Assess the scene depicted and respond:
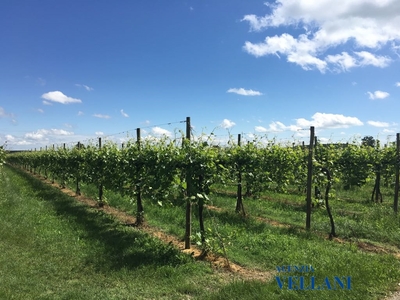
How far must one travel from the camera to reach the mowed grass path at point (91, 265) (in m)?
4.77

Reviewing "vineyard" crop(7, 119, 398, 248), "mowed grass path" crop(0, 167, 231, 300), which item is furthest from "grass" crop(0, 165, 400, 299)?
"vineyard" crop(7, 119, 398, 248)

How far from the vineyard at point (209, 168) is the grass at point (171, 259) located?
75 centimetres

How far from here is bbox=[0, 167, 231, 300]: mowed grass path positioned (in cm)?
477

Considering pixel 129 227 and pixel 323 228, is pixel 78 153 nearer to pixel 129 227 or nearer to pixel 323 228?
pixel 129 227

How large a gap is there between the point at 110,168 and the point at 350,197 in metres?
11.4

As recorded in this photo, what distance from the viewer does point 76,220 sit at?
31.8 ft

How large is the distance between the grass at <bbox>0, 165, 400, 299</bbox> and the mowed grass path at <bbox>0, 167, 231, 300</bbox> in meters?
0.02

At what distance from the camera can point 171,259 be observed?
5.98m
